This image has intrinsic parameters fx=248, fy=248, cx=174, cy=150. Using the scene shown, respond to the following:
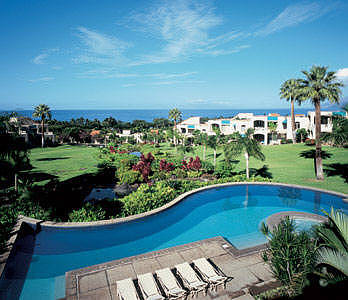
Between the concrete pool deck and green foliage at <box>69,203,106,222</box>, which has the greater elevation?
green foliage at <box>69,203,106,222</box>

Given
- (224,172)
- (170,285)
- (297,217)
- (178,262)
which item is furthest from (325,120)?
(170,285)

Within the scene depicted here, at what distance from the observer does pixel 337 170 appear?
2403 cm

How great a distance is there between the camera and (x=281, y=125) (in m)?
49.6

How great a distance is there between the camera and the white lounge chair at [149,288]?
693 cm

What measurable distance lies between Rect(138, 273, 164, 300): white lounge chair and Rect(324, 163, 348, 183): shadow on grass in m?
19.6

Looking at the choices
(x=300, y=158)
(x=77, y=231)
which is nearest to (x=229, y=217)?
(x=77, y=231)

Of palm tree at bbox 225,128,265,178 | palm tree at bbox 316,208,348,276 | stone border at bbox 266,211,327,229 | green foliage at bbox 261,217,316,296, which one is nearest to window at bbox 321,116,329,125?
palm tree at bbox 225,128,265,178

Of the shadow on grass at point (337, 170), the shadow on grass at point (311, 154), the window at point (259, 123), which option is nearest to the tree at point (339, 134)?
the shadow on grass at point (337, 170)

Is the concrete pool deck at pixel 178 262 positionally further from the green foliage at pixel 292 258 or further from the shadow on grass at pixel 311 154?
the shadow on grass at pixel 311 154

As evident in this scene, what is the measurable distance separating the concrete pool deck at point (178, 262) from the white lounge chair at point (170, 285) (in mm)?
761

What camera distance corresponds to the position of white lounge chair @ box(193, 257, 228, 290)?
758 cm

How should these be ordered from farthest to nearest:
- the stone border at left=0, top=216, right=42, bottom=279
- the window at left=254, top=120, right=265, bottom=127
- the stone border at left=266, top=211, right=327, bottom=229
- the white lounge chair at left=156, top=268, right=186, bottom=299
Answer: the window at left=254, top=120, right=265, bottom=127 → the stone border at left=266, top=211, right=327, bottom=229 → the stone border at left=0, top=216, right=42, bottom=279 → the white lounge chair at left=156, top=268, right=186, bottom=299

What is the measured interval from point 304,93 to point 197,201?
42.7ft

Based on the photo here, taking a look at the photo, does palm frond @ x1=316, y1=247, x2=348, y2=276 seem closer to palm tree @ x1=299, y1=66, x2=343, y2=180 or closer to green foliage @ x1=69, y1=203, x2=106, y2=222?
green foliage @ x1=69, y1=203, x2=106, y2=222
